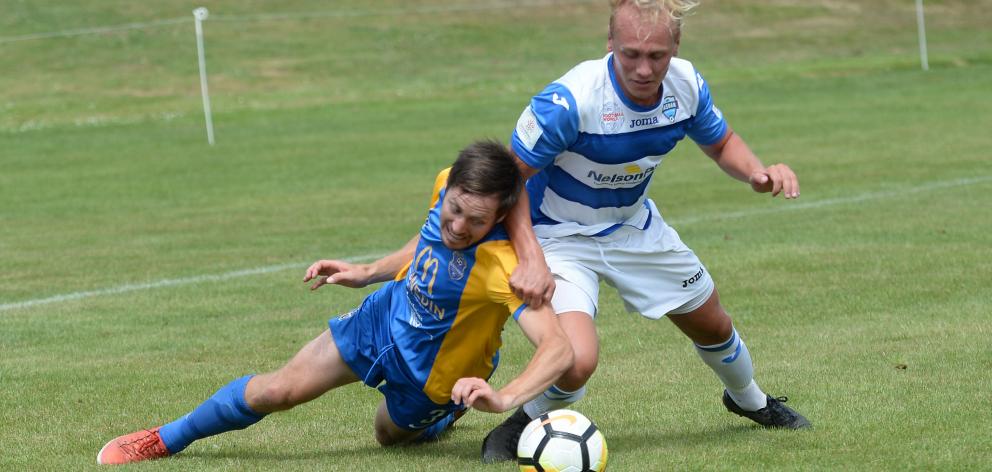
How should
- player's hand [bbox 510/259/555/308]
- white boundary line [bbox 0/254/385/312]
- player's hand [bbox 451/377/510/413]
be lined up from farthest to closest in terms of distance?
white boundary line [bbox 0/254/385/312] < player's hand [bbox 510/259/555/308] < player's hand [bbox 451/377/510/413]

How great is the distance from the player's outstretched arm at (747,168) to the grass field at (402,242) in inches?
44.6

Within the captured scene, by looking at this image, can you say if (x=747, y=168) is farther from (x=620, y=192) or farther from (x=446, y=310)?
(x=446, y=310)

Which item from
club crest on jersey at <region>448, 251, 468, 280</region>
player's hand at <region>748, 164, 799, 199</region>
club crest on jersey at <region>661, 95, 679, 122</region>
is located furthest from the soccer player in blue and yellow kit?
player's hand at <region>748, 164, 799, 199</region>

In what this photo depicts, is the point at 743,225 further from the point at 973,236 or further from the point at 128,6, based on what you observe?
the point at 128,6

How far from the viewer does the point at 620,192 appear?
6.00 m

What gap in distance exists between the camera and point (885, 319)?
29.0 feet

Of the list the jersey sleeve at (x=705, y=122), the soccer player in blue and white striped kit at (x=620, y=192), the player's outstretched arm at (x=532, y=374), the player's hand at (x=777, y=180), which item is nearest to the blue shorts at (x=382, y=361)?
the soccer player in blue and white striped kit at (x=620, y=192)

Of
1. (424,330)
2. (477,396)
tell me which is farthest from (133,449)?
(477,396)

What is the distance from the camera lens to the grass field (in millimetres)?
6430

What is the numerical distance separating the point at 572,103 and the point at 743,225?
26.8 feet

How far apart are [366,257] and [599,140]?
687 cm

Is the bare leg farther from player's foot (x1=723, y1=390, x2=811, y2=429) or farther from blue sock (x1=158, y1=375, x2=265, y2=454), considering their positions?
player's foot (x1=723, y1=390, x2=811, y2=429)

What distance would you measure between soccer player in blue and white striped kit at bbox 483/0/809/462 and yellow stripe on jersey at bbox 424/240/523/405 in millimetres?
122

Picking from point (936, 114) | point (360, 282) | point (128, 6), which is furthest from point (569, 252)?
point (128, 6)
